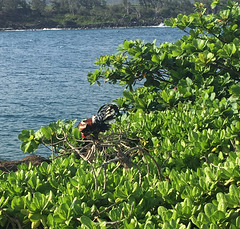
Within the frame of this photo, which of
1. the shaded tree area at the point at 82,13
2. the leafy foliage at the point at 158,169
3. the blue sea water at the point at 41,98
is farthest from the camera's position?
the shaded tree area at the point at 82,13

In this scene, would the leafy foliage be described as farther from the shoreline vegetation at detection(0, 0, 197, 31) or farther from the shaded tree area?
the shaded tree area

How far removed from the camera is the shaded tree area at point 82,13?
11938cm

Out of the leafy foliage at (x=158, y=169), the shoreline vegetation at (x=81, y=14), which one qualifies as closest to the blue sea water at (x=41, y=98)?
the leafy foliage at (x=158, y=169)

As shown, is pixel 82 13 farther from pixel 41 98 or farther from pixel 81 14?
pixel 41 98

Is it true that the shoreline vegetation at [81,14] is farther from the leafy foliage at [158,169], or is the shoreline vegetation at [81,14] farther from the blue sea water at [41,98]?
the leafy foliage at [158,169]

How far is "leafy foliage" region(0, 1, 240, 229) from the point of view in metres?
2.15

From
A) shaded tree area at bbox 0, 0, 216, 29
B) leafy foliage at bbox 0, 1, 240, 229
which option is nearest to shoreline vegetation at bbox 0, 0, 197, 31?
shaded tree area at bbox 0, 0, 216, 29

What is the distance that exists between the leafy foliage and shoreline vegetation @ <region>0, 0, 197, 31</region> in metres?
114

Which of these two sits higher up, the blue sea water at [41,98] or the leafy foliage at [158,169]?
the leafy foliage at [158,169]

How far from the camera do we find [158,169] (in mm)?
2594

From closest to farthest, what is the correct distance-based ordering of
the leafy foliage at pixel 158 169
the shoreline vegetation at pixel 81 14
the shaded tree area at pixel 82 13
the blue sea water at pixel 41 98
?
1. the leafy foliage at pixel 158 169
2. the blue sea water at pixel 41 98
3. the shoreline vegetation at pixel 81 14
4. the shaded tree area at pixel 82 13

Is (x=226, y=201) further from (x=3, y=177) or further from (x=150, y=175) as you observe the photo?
(x=3, y=177)

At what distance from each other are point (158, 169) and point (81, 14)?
130918mm

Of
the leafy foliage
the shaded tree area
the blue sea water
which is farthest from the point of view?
the shaded tree area
